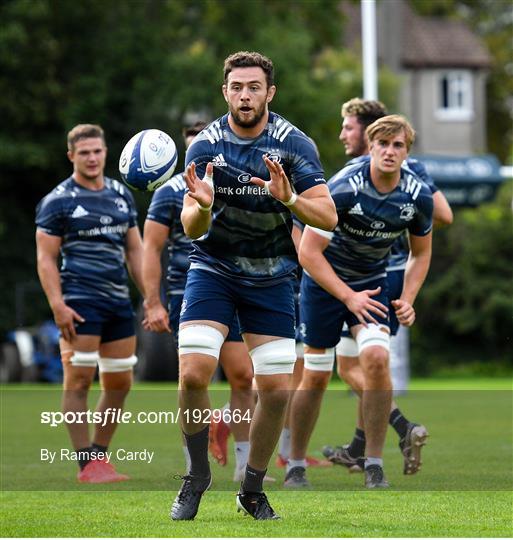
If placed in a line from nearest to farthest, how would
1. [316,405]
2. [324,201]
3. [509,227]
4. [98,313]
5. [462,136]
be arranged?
1. [324,201]
2. [316,405]
3. [98,313]
4. [509,227]
5. [462,136]

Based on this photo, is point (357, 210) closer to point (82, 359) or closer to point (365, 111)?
point (365, 111)

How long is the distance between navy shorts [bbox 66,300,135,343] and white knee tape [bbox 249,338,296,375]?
282 centimetres

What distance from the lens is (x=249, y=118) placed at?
6.84m

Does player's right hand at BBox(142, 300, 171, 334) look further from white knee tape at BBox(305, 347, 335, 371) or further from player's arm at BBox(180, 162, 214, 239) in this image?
player's arm at BBox(180, 162, 214, 239)

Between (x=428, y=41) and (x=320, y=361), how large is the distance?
45988 mm

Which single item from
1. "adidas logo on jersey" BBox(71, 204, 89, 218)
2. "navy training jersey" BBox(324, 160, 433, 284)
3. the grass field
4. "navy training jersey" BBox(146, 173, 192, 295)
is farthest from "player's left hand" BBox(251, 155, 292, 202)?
"adidas logo on jersey" BBox(71, 204, 89, 218)

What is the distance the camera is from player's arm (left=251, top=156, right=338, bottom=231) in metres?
6.49

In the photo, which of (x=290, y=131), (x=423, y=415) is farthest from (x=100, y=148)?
(x=423, y=415)

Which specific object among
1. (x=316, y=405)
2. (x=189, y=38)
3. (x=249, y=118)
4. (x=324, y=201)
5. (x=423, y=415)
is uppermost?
(x=189, y=38)

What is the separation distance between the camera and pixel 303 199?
6648 millimetres

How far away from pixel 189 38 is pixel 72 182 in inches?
1067

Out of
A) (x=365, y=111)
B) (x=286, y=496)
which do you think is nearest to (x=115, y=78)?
(x=365, y=111)

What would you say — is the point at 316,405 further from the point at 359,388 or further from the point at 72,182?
the point at 72,182

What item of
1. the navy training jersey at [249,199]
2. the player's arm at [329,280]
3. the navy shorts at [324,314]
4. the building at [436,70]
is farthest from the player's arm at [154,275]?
the building at [436,70]
